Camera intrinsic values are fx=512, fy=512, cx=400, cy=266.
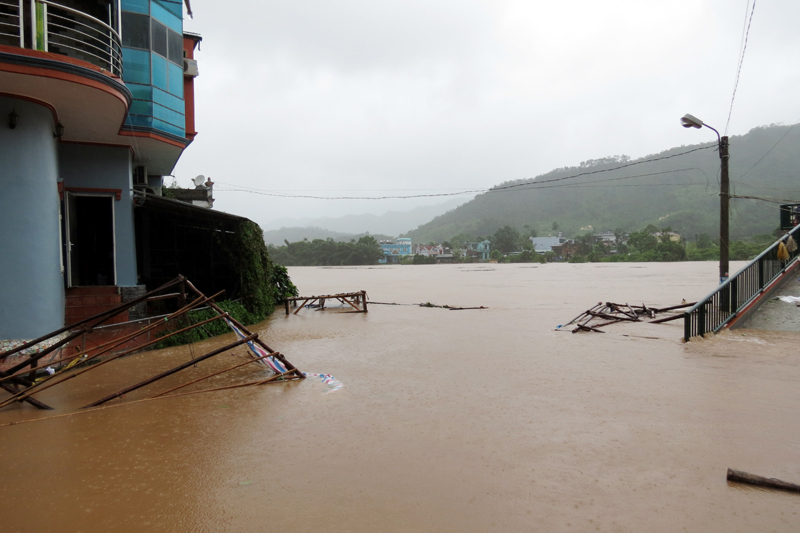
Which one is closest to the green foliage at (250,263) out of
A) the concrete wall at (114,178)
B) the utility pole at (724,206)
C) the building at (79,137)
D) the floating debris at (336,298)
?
the floating debris at (336,298)

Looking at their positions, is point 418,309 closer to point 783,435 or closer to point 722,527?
point 783,435

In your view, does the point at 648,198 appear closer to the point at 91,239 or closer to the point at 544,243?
the point at 544,243

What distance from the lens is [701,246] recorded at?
74125 millimetres

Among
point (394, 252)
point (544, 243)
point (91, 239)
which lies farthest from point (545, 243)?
point (91, 239)

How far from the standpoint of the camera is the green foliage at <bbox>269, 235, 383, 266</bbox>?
89.0 metres

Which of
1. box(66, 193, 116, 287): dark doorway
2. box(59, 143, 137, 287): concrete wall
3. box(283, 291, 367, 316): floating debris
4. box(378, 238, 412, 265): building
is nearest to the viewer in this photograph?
box(59, 143, 137, 287): concrete wall

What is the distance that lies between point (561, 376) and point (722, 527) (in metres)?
4.67

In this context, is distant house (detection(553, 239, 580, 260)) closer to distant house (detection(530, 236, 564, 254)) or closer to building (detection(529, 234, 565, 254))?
building (detection(529, 234, 565, 254))

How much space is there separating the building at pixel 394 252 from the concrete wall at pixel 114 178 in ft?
273

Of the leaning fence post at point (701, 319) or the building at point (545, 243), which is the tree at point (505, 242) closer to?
the building at point (545, 243)

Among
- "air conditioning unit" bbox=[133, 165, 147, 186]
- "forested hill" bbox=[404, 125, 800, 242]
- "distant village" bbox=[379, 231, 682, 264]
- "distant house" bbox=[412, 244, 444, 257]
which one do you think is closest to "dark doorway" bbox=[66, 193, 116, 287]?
"air conditioning unit" bbox=[133, 165, 147, 186]

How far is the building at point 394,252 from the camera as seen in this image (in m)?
96.9

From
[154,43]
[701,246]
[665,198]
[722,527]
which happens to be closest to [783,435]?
[722,527]

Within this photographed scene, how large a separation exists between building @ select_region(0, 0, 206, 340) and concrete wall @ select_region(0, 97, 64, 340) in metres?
0.02
